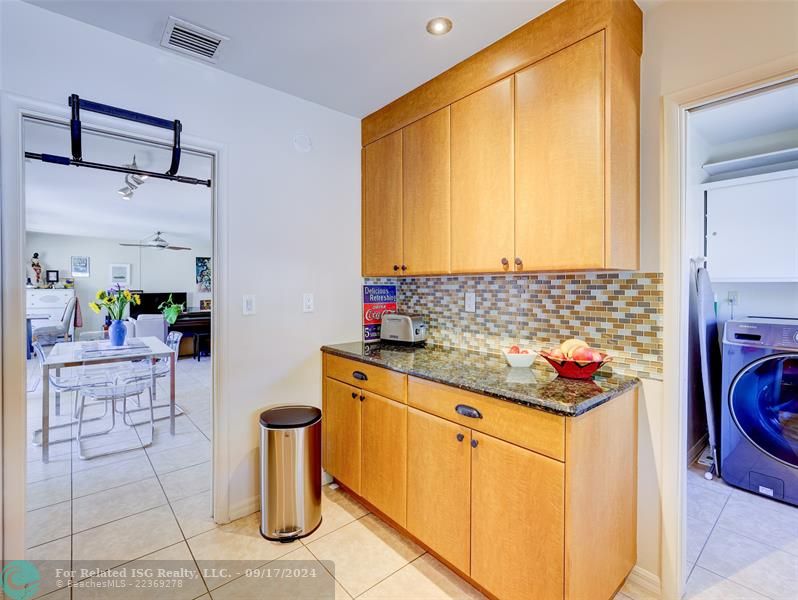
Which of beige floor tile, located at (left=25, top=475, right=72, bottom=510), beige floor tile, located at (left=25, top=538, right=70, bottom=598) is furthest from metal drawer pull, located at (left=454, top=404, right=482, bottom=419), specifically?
beige floor tile, located at (left=25, top=475, right=72, bottom=510)

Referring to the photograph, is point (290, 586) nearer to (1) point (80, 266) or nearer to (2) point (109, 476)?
(2) point (109, 476)

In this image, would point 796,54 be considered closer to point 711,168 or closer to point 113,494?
point 711,168

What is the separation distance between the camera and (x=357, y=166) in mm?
2566

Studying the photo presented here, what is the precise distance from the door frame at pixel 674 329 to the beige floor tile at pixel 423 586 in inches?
32.6

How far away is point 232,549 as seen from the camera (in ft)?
5.97

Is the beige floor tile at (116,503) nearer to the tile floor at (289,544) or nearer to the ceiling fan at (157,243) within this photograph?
the tile floor at (289,544)

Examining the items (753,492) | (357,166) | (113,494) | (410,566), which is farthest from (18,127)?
(753,492)

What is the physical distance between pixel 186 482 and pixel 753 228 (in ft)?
14.0

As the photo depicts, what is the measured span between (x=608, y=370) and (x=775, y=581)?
3.83ft

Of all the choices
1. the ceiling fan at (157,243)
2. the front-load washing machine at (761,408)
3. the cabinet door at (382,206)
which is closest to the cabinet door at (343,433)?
the cabinet door at (382,206)

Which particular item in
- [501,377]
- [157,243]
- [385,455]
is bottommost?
[385,455]

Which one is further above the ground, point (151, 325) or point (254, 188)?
point (254, 188)

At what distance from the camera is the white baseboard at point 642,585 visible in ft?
5.03

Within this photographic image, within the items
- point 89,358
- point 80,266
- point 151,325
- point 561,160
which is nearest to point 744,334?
point 561,160
